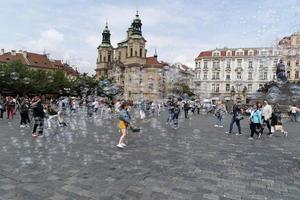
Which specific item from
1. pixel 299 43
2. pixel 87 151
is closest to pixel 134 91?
pixel 299 43

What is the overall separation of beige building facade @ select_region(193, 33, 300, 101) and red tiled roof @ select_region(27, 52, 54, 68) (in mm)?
53189

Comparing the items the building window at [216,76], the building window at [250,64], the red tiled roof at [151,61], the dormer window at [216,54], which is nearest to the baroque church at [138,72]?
the red tiled roof at [151,61]

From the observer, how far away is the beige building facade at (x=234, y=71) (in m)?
77.3

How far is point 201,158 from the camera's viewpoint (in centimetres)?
908

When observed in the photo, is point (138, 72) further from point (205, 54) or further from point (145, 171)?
point (145, 171)

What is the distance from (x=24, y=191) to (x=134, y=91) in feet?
319

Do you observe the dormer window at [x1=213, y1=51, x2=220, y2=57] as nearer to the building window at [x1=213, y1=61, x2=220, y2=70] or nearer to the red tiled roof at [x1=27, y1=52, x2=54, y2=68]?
the building window at [x1=213, y1=61, x2=220, y2=70]

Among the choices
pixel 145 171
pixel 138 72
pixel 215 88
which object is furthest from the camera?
pixel 138 72

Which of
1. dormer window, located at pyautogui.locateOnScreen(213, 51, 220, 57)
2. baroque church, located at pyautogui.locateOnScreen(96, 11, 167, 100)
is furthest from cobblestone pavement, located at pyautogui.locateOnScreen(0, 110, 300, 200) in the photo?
baroque church, located at pyautogui.locateOnScreen(96, 11, 167, 100)

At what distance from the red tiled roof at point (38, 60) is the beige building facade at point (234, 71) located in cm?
5319

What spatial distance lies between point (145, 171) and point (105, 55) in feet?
380

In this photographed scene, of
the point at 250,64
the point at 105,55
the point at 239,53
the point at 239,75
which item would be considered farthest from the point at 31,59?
the point at 250,64

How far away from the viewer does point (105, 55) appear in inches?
4727

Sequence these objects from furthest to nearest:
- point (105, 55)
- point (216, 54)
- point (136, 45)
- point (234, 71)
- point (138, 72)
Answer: point (105, 55) < point (138, 72) < point (136, 45) < point (216, 54) < point (234, 71)
